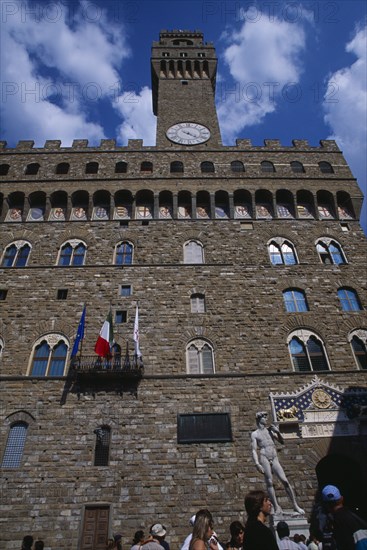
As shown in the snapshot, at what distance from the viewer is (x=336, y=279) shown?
1591cm

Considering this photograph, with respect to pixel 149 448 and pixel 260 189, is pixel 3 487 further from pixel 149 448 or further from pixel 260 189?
pixel 260 189

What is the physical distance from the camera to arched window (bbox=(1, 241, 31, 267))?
16.4 meters

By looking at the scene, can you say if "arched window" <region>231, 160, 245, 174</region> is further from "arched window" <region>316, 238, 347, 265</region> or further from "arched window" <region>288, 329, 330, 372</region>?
"arched window" <region>288, 329, 330, 372</region>

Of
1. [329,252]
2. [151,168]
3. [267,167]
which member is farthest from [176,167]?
[329,252]

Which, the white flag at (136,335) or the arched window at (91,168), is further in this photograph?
the arched window at (91,168)

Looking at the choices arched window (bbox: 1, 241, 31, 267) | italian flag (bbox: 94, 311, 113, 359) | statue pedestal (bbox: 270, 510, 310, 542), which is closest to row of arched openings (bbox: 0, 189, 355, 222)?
arched window (bbox: 1, 241, 31, 267)

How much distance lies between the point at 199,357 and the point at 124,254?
5.54 meters

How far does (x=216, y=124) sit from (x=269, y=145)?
350 centimetres

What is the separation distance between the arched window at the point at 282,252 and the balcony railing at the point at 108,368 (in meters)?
7.21

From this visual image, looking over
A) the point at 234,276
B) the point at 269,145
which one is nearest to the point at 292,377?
the point at 234,276

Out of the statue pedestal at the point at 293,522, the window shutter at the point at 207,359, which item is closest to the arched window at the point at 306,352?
the window shutter at the point at 207,359

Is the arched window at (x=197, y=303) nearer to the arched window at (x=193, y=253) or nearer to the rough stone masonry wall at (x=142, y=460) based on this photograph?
the arched window at (x=193, y=253)

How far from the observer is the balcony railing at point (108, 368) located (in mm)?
12812

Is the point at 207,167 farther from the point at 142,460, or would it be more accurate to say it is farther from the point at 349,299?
the point at 142,460
